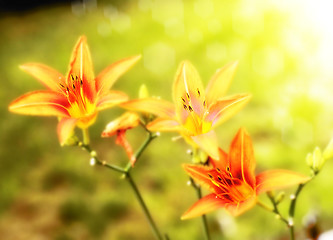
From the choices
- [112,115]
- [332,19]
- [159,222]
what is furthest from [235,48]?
[159,222]

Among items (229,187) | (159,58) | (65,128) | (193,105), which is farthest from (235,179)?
(159,58)

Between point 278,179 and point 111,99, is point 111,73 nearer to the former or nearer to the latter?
point 111,99

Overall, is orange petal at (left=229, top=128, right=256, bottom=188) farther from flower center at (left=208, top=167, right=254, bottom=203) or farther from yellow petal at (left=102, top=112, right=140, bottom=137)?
yellow petal at (left=102, top=112, right=140, bottom=137)

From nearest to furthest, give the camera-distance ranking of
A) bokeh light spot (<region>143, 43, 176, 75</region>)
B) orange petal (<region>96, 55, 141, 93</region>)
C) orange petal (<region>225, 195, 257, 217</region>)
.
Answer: orange petal (<region>225, 195, 257, 217</region>), orange petal (<region>96, 55, 141, 93</region>), bokeh light spot (<region>143, 43, 176, 75</region>)

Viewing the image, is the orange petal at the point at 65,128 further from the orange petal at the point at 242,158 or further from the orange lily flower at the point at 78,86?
the orange petal at the point at 242,158

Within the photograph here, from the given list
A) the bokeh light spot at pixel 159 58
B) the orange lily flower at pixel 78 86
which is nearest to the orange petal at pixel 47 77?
the orange lily flower at pixel 78 86

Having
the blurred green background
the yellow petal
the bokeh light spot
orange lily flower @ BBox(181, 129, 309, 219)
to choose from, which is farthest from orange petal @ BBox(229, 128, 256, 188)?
the bokeh light spot

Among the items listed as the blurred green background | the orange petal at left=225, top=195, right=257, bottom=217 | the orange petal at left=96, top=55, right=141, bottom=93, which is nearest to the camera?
the orange petal at left=225, top=195, right=257, bottom=217
